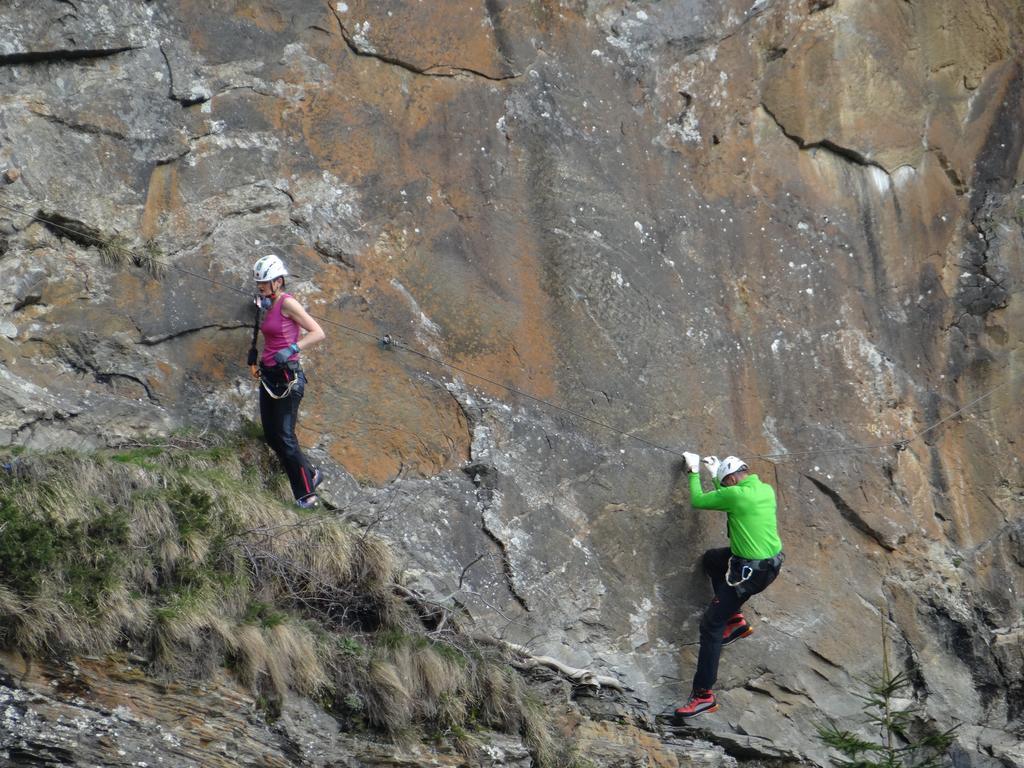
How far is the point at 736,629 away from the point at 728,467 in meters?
1.25

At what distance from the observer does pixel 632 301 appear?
1009 cm

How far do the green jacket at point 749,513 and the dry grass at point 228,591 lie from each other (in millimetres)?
1836

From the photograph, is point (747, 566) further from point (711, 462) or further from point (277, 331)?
point (277, 331)

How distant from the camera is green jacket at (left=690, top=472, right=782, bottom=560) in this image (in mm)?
9258

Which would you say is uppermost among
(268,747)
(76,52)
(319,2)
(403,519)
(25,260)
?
(319,2)

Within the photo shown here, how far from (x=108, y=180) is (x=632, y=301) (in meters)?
3.86

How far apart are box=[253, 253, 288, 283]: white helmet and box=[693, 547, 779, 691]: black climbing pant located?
3.78 meters

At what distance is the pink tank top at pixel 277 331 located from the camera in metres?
8.62

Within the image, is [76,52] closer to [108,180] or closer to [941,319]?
[108,180]

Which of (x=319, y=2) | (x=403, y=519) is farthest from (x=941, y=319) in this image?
(x=319, y=2)

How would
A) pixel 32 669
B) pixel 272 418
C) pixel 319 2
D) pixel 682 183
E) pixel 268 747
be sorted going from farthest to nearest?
1. pixel 682 183
2. pixel 319 2
3. pixel 272 418
4. pixel 268 747
5. pixel 32 669

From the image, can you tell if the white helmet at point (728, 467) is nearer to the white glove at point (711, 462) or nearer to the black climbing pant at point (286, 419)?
the white glove at point (711, 462)

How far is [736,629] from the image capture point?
9672 millimetres

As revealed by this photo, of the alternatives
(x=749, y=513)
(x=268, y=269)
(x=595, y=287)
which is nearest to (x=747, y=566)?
(x=749, y=513)
